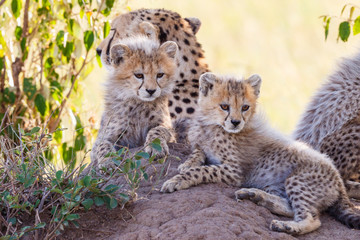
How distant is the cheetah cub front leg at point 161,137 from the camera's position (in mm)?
3903

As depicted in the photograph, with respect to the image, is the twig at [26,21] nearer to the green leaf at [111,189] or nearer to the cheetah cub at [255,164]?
the cheetah cub at [255,164]

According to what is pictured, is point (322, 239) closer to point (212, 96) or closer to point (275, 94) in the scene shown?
point (212, 96)

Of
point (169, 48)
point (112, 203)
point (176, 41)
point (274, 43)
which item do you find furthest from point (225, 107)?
point (274, 43)

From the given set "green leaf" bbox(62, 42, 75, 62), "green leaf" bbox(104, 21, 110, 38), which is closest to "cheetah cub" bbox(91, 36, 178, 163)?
"green leaf" bbox(104, 21, 110, 38)

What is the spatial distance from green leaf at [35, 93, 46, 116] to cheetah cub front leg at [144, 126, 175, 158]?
1.53 meters

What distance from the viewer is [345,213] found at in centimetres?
352

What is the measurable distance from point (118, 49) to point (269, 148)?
115cm

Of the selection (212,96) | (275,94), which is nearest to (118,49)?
(212,96)

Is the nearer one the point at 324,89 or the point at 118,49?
the point at 118,49

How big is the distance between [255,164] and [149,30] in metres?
1.85

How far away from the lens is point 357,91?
474 cm

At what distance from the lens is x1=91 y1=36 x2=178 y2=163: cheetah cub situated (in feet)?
13.7

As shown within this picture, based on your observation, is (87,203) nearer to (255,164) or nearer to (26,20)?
(255,164)

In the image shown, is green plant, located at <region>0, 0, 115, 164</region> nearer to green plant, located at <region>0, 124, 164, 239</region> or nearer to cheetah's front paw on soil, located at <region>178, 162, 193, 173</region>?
cheetah's front paw on soil, located at <region>178, 162, 193, 173</region>
